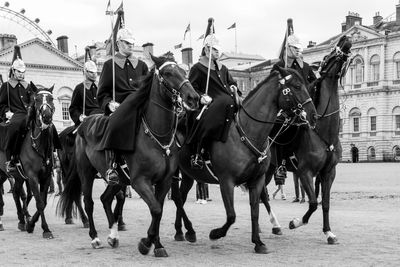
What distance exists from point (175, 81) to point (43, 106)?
3.96 meters

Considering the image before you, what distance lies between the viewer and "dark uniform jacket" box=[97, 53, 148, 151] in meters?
9.48

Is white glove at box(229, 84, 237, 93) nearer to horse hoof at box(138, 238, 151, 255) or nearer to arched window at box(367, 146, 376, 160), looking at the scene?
horse hoof at box(138, 238, 151, 255)

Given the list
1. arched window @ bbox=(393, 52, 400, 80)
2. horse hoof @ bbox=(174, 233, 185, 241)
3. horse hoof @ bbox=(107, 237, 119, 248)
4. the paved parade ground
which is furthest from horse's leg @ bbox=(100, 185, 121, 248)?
arched window @ bbox=(393, 52, 400, 80)

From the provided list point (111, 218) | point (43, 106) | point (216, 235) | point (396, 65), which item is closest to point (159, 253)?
point (216, 235)

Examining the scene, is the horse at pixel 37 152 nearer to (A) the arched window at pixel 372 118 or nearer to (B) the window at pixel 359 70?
(A) the arched window at pixel 372 118

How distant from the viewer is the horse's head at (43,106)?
11.9 metres

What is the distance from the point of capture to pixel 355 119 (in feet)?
246

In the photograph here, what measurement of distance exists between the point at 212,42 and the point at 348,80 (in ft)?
221

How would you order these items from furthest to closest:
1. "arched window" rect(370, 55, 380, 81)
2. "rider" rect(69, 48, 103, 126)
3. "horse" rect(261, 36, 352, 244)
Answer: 1. "arched window" rect(370, 55, 380, 81)
2. "rider" rect(69, 48, 103, 126)
3. "horse" rect(261, 36, 352, 244)

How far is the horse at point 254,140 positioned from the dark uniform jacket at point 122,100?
56.3 inches

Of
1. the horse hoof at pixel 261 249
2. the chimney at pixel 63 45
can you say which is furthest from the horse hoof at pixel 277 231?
the chimney at pixel 63 45

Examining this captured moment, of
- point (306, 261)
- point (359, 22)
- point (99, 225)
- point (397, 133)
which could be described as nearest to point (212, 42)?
point (306, 261)

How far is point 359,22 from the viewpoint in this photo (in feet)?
257

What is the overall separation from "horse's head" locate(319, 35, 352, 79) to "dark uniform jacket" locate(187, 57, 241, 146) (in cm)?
174
